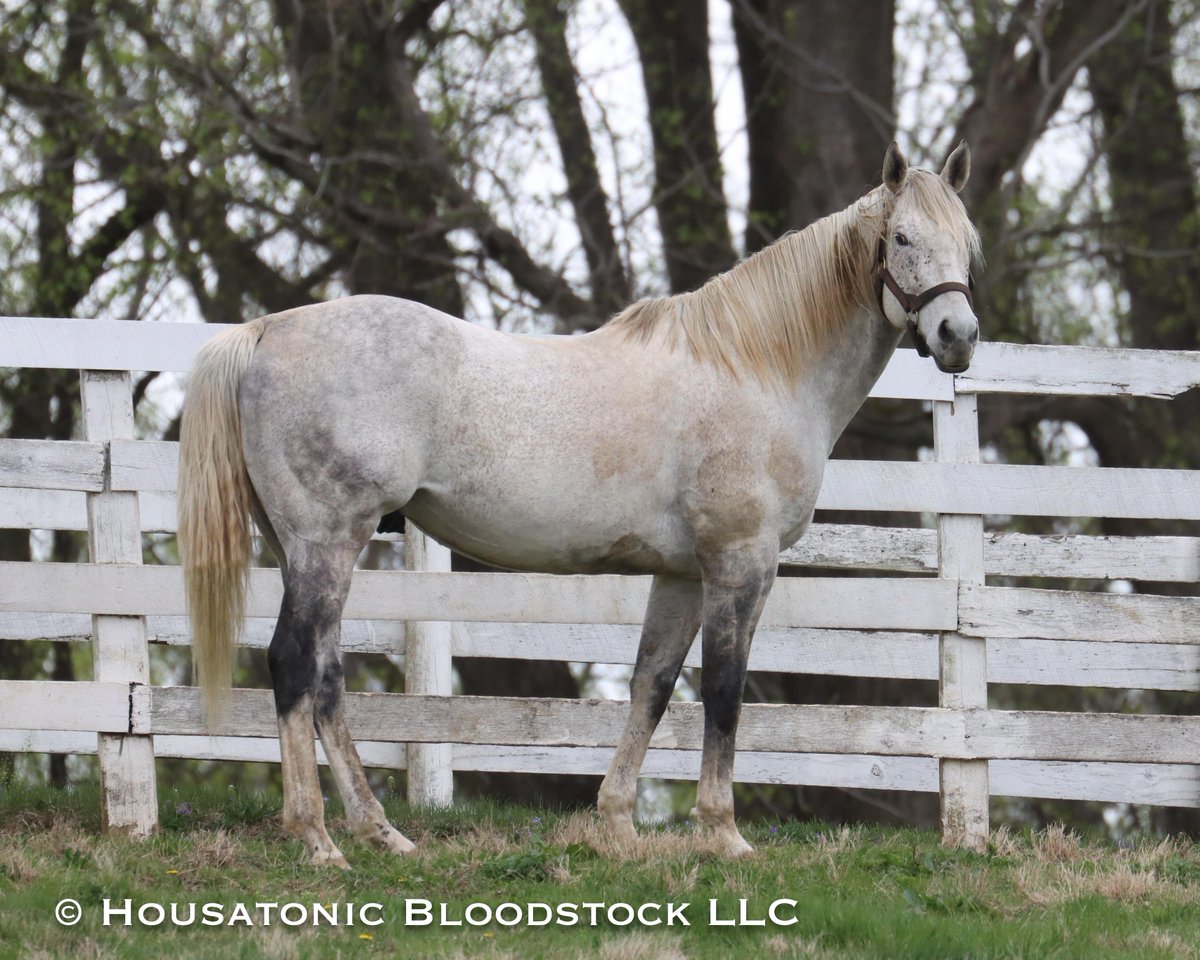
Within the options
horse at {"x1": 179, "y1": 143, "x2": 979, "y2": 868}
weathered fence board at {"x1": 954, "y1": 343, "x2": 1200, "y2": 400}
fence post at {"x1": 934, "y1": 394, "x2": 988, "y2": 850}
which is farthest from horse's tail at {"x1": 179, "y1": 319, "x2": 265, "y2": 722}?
weathered fence board at {"x1": 954, "y1": 343, "x2": 1200, "y2": 400}

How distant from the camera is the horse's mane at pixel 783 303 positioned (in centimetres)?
Answer: 517

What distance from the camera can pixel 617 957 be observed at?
3.65 meters

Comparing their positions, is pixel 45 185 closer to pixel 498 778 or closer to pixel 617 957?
pixel 498 778

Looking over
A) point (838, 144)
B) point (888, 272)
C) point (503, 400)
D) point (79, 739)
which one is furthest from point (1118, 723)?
point (838, 144)

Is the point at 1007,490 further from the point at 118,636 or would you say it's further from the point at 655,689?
the point at 118,636

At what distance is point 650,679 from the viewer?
17.3ft

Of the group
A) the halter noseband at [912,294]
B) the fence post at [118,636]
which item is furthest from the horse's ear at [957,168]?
the fence post at [118,636]

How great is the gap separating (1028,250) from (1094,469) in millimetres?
5994

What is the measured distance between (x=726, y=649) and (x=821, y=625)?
828mm

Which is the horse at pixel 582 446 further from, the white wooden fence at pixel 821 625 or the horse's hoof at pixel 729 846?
the white wooden fence at pixel 821 625

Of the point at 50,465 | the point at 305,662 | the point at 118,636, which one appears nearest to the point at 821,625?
the point at 305,662

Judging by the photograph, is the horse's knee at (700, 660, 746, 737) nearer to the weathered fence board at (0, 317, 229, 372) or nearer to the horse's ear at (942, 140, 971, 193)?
the horse's ear at (942, 140, 971, 193)

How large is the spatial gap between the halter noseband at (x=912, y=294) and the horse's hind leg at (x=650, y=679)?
1.21 meters

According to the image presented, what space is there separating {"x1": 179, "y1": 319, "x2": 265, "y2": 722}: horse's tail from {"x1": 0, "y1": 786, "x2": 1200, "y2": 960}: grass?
67 centimetres
